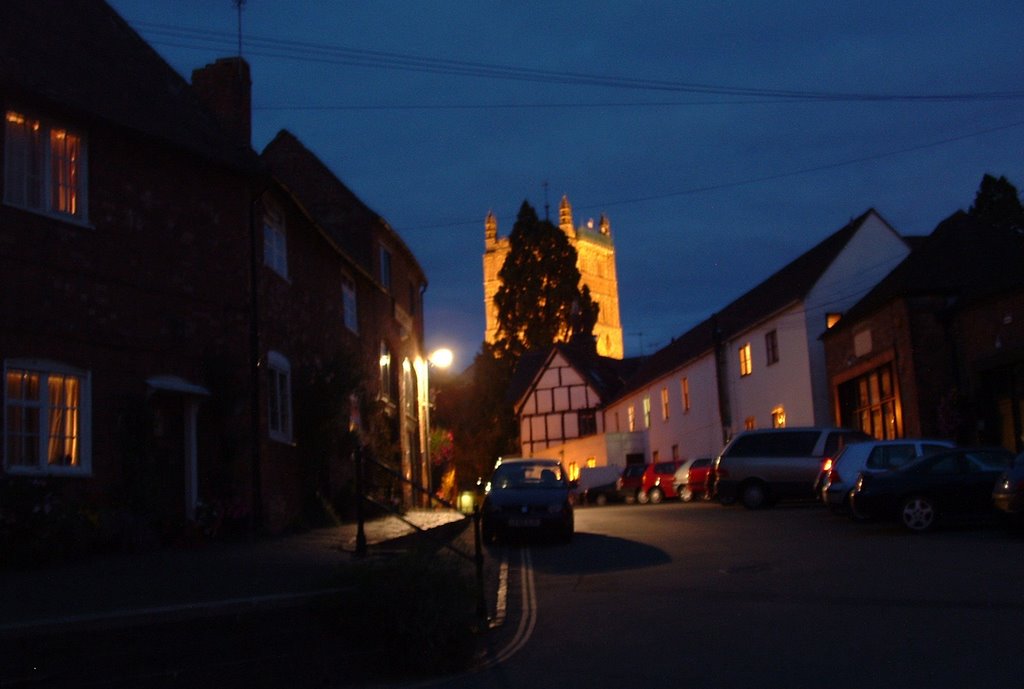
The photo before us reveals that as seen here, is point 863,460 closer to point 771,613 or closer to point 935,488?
point 935,488

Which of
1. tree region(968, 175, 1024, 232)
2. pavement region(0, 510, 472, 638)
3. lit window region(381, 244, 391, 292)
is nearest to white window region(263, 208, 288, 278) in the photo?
pavement region(0, 510, 472, 638)

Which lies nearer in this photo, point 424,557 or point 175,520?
point 424,557

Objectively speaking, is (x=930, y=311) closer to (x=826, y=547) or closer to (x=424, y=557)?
(x=826, y=547)

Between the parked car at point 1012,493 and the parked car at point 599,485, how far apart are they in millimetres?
28138

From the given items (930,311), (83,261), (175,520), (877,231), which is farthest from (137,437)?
(877,231)

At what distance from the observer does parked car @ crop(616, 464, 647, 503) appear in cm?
4178

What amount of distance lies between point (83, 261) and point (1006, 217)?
4141cm

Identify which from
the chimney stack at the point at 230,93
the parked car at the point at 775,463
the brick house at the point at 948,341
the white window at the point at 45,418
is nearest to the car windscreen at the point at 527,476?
the parked car at the point at 775,463

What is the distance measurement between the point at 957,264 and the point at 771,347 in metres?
10.7

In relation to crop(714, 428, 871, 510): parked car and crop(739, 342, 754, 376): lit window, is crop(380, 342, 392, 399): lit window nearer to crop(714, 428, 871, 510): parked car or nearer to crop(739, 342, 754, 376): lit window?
crop(714, 428, 871, 510): parked car

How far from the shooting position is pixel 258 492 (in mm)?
18281

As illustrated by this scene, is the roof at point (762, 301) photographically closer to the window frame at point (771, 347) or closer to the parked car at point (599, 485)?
the window frame at point (771, 347)

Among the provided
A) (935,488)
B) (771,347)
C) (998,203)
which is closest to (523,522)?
(935,488)

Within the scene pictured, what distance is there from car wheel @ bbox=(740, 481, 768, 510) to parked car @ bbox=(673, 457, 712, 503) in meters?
8.06
